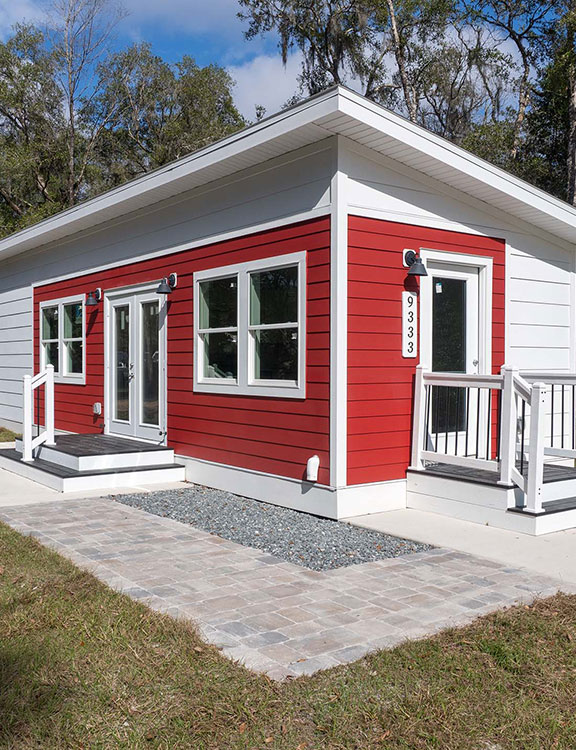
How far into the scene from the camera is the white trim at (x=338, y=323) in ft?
19.2

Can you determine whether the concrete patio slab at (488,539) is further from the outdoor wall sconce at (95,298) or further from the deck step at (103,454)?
the outdoor wall sconce at (95,298)

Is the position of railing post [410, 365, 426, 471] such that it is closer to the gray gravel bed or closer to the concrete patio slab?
the concrete patio slab

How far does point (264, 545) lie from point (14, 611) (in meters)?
1.96

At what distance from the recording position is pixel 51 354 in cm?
1168

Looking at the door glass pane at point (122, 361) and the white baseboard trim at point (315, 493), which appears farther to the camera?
the door glass pane at point (122, 361)

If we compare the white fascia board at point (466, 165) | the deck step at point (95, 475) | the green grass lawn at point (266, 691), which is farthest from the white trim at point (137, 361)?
the green grass lawn at point (266, 691)

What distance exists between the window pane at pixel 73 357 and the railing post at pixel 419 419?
6.02 metres

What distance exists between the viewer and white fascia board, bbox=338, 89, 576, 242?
556 centimetres

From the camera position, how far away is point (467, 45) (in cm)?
2158

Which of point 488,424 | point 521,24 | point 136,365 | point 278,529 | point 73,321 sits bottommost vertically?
point 278,529

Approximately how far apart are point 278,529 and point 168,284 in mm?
3655

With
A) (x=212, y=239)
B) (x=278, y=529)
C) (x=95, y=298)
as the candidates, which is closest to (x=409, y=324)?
(x=278, y=529)

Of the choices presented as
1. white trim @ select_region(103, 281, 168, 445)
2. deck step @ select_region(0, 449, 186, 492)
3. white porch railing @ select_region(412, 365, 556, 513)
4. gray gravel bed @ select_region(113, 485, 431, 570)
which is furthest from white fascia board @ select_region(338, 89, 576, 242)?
deck step @ select_region(0, 449, 186, 492)

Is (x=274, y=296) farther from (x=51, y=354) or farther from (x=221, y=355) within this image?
(x=51, y=354)
